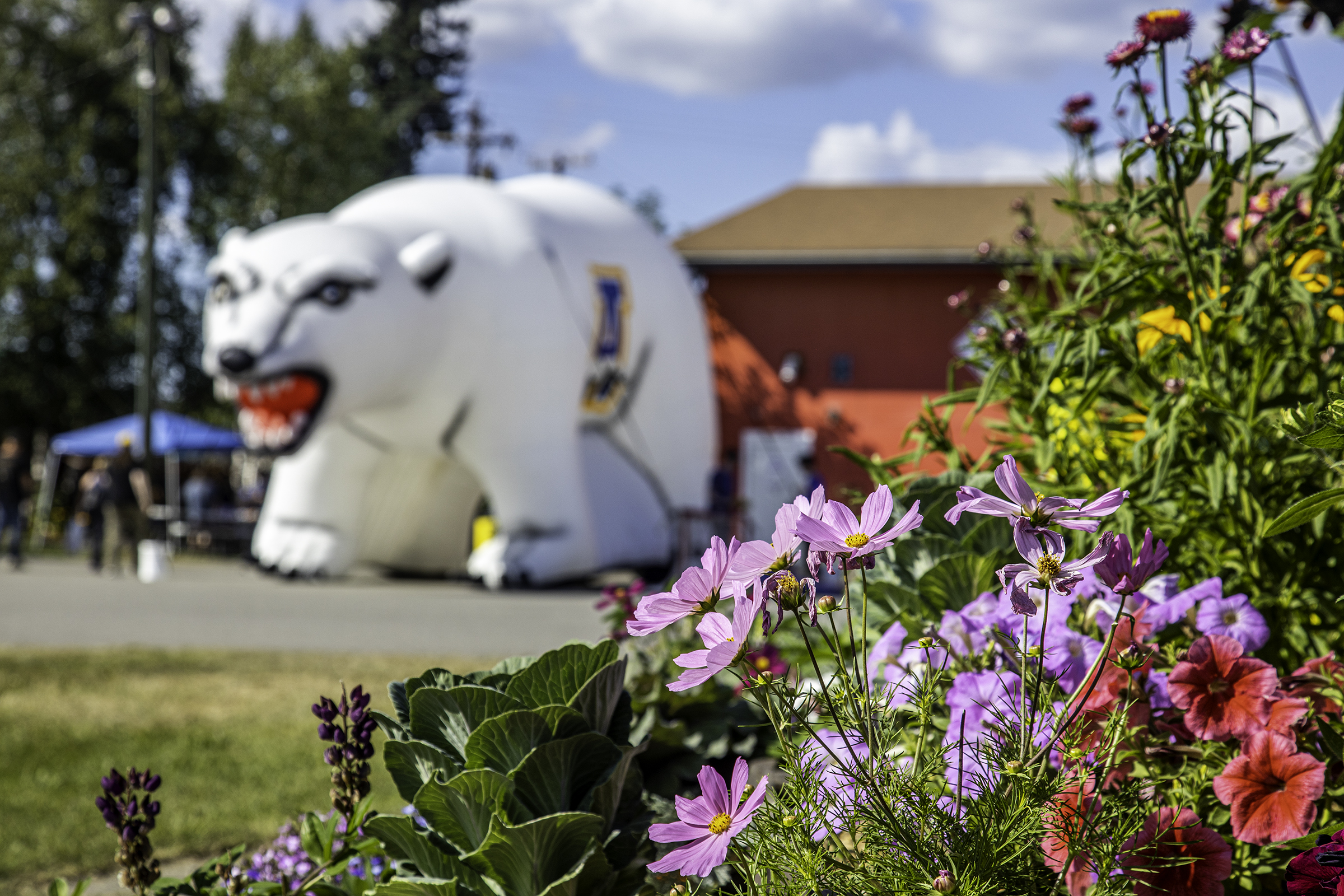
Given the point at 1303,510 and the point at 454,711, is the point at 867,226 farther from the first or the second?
the point at 1303,510

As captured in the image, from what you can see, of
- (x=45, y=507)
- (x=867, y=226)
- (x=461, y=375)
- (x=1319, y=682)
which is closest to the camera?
(x=1319, y=682)

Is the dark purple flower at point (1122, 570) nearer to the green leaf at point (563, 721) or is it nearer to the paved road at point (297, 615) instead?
the green leaf at point (563, 721)

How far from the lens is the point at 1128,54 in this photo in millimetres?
1581

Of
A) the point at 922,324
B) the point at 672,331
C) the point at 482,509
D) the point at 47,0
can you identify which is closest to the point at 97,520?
the point at 482,509

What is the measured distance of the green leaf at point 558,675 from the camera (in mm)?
1402

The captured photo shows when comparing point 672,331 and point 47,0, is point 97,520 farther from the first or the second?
point 47,0

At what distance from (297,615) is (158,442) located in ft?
38.4

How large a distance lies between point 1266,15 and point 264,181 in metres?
27.3

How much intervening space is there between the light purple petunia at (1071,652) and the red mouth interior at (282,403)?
28.8 ft

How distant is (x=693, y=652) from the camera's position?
2.96 feet

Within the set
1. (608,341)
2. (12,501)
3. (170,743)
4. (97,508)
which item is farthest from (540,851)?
(12,501)

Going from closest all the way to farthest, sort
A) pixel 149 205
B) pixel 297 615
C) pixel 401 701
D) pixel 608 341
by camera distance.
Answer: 1. pixel 401 701
2. pixel 297 615
3. pixel 608 341
4. pixel 149 205

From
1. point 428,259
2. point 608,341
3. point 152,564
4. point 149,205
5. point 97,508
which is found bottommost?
point 152,564

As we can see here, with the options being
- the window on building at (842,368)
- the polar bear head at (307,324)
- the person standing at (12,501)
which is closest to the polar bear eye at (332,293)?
the polar bear head at (307,324)
